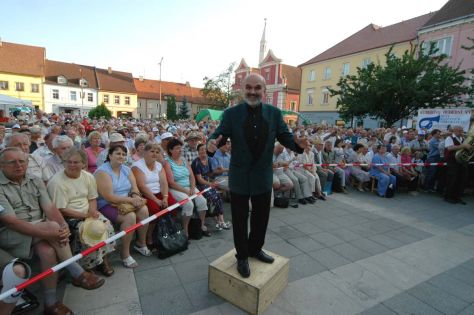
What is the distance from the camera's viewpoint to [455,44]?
21594 mm

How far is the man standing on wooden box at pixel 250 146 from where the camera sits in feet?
7.36

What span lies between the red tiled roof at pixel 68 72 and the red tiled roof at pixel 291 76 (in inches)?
1310

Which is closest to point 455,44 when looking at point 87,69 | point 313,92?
point 313,92

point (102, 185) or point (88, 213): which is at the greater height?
point (102, 185)

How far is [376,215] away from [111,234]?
495 cm

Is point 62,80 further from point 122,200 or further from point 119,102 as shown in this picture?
point 122,200

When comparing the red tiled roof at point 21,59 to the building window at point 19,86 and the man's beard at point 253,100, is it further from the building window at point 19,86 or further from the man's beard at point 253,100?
the man's beard at point 253,100

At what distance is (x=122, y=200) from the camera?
3273 millimetres

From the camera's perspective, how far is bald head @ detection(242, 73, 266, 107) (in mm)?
2225

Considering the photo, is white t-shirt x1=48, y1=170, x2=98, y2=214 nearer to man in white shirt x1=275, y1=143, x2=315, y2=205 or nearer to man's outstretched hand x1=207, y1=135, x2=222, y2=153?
man's outstretched hand x1=207, y1=135, x2=222, y2=153

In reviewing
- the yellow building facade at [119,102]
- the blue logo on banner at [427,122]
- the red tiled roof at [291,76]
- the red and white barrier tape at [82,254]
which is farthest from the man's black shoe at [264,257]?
the yellow building facade at [119,102]

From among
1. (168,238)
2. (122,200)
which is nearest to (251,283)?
(168,238)

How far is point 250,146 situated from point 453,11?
30.1m

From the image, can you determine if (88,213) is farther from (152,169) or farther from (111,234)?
(152,169)
